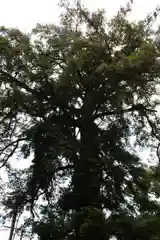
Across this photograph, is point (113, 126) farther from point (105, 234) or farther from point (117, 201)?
point (105, 234)

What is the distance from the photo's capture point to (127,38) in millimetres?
6418

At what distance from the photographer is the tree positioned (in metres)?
5.20

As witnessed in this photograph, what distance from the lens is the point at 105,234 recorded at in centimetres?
417

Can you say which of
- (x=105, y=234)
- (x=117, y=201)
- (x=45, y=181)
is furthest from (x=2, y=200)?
(x=105, y=234)

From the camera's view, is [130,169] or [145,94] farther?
[145,94]

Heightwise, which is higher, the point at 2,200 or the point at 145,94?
the point at 145,94

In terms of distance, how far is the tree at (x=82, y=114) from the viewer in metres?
5.20

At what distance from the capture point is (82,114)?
242 inches

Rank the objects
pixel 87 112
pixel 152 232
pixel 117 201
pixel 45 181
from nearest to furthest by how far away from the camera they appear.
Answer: pixel 152 232 → pixel 117 201 → pixel 45 181 → pixel 87 112

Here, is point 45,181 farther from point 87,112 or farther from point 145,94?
point 145,94

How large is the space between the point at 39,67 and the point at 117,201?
2.63 meters

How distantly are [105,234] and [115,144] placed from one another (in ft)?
6.26

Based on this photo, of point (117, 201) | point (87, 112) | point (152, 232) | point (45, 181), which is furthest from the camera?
point (87, 112)

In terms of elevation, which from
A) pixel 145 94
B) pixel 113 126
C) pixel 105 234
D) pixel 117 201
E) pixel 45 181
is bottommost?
pixel 105 234
